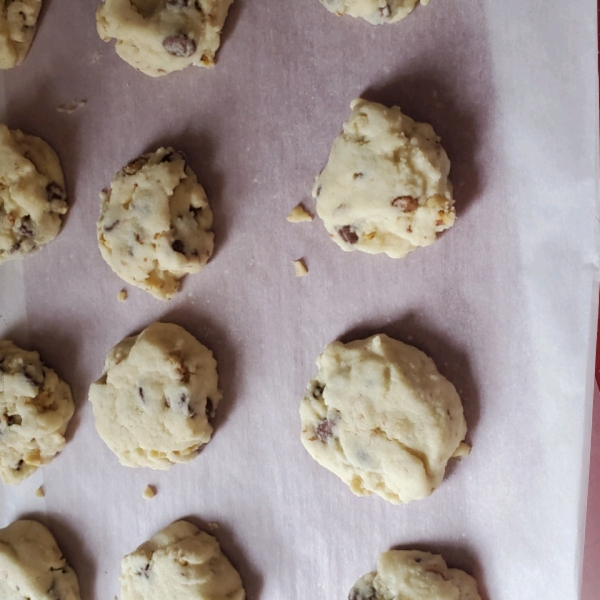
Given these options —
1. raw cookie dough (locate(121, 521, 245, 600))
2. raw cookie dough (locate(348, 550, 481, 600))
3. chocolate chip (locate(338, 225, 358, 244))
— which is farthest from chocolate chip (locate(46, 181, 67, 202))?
raw cookie dough (locate(348, 550, 481, 600))

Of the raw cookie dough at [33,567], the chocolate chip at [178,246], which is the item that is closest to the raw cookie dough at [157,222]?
the chocolate chip at [178,246]

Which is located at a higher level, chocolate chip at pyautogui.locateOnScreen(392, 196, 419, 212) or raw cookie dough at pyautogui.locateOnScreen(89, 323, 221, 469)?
chocolate chip at pyautogui.locateOnScreen(392, 196, 419, 212)

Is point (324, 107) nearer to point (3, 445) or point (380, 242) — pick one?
point (380, 242)

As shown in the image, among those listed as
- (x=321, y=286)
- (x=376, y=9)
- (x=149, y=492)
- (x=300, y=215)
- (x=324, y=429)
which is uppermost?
(x=376, y=9)

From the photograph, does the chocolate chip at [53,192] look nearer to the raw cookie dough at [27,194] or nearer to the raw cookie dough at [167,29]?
the raw cookie dough at [27,194]

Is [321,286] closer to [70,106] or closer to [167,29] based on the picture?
[167,29]

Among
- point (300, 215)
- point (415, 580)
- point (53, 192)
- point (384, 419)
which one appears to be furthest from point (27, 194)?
point (415, 580)

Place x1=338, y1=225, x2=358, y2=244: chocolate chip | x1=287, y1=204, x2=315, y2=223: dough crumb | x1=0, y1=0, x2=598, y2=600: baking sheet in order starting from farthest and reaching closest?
x1=287, y1=204, x2=315, y2=223: dough crumb
x1=338, y1=225, x2=358, y2=244: chocolate chip
x1=0, y1=0, x2=598, y2=600: baking sheet

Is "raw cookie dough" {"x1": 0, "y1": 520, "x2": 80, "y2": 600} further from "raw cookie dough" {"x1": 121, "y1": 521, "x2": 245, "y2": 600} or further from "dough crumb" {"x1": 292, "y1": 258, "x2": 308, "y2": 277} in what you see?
"dough crumb" {"x1": 292, "y1": 258, "x2": 308, "y2": 277}
